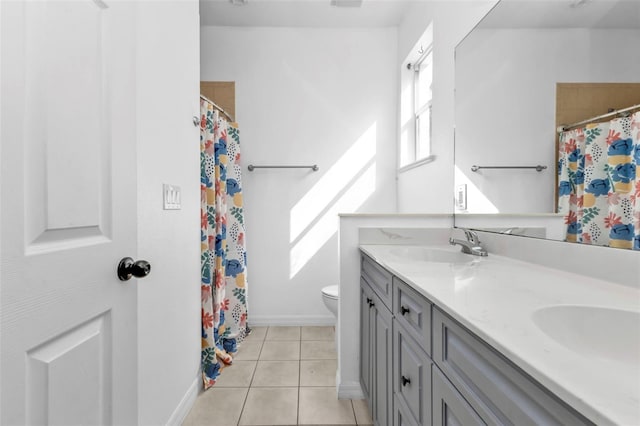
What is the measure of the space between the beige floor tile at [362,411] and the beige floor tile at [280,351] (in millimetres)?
606

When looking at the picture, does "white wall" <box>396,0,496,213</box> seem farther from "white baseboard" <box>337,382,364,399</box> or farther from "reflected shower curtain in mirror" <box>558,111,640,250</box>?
"white baseboard" <box>337,382,364,399</box>

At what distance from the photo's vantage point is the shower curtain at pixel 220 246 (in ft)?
6.06

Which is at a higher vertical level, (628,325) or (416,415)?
(628,325)

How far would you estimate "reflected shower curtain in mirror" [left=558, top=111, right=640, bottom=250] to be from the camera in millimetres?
779

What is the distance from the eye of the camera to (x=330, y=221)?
2754 millimetres

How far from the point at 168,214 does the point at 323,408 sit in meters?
1.27

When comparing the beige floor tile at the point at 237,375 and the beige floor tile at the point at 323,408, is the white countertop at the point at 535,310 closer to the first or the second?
the beige floor tile at the point at 323,408

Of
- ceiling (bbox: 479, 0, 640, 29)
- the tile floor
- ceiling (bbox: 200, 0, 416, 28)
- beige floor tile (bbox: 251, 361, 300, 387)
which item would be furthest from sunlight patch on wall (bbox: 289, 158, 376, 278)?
ceiling (bbox: 479, 0, 640, 29)

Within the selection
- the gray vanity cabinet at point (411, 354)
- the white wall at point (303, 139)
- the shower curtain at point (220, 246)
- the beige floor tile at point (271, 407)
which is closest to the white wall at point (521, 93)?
the gray vanity cabinet at point (411, 354)

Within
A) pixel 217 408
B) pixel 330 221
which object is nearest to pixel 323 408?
pixel 217 408

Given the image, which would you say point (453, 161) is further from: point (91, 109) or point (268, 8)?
point (268, 8)

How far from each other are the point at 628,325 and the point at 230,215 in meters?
2.23

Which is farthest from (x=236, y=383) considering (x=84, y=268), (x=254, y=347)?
(x=84, y=268)

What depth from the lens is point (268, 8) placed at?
96.4 inches
